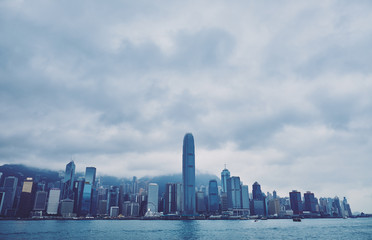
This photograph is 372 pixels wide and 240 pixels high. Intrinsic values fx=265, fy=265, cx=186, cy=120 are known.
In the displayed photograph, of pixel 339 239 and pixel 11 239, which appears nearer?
pixel 11 239

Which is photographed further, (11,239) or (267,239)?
(267,239)

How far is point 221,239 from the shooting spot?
10469 cm

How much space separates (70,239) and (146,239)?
29.5m

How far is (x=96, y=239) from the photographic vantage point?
342ft

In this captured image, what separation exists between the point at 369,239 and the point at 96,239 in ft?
352

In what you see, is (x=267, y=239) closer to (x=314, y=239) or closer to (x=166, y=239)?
(x=314, y=239)

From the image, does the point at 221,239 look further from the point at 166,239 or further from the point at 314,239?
the point at 314,239

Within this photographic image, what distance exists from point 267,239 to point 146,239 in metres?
48.1

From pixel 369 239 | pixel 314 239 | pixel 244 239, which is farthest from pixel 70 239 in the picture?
pixel 369 239

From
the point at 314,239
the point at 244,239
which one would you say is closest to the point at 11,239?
the point at 244,239

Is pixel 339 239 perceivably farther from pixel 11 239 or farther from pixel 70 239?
pixel 11 239

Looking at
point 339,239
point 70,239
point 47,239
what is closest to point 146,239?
point 70,239

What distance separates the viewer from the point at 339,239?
108500 mm

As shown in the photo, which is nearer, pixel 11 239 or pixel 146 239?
pixel 11 239
